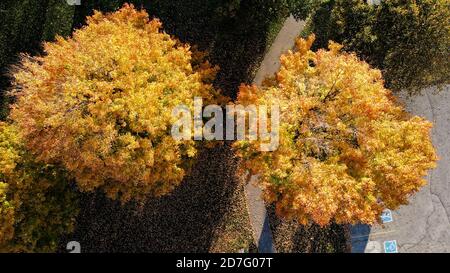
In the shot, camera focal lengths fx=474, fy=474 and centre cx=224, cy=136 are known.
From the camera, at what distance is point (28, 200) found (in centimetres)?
2305

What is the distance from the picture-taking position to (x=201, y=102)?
2289 centimetres

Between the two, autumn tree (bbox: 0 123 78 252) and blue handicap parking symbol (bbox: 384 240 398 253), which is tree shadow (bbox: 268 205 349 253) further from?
autumn tree (bbox: 0 123 78 252)

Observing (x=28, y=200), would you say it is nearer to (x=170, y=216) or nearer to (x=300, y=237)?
(x=170, y=216)

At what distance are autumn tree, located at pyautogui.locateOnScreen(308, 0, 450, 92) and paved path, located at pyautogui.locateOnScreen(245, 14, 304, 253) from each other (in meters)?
3.24

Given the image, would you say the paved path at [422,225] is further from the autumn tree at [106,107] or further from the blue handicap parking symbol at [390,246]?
the autumn tree at [106,107]

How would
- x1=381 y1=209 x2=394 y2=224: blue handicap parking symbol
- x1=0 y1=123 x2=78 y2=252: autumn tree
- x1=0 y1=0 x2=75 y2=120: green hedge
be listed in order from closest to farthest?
1. x1=0 y1=123 x2=78 y2=252: autumn tree
2. x1=0 y1=0 x2=75 y2=120: green hedge
3. x1=381 y1=209 x2=394 y2=224: blue handicap parking symbol

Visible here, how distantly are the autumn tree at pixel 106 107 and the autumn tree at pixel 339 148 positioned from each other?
367cm

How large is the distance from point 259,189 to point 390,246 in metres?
8.81

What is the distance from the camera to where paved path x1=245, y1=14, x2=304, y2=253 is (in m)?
28.9

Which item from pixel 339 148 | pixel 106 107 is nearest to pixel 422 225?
pixel 339 148

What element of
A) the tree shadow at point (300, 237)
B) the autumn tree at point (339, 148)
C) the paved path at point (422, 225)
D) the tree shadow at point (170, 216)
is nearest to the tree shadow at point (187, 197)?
the tree shadow at point (170, 216)

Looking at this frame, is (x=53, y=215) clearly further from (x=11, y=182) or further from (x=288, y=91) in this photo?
(x=288, y=91)

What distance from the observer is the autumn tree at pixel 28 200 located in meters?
22.3

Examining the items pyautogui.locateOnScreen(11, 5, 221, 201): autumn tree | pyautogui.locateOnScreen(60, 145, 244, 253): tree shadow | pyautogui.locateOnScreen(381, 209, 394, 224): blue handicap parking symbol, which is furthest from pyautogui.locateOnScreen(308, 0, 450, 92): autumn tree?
pyautogui.locateOnScreen(60, 145, 244, 253): tree shadow
